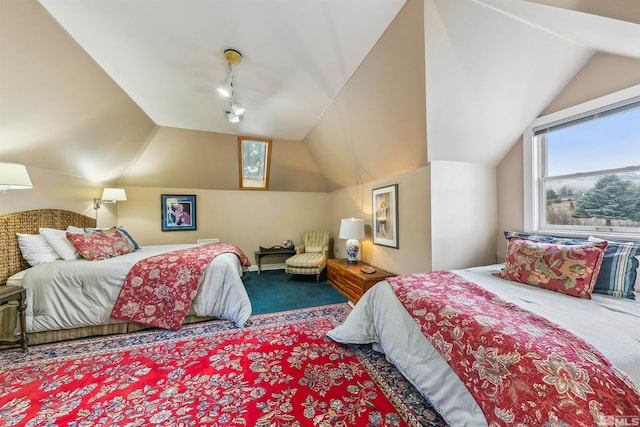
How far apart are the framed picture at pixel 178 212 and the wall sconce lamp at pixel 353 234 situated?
3.22 m

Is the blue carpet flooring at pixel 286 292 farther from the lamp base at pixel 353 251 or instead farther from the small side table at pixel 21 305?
the small side table at pixel 21 305

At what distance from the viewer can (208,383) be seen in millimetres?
1666

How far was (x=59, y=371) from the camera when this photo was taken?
1809 mm

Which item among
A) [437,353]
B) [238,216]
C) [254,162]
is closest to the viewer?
[437,353]

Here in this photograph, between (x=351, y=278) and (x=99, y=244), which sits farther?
(x=351, y=278)

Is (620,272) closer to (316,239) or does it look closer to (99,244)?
(316,239)

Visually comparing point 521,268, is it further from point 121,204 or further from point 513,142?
point 121,204

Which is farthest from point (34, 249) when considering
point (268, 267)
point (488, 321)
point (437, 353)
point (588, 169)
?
point (588, 169)

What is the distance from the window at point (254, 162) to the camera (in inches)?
179

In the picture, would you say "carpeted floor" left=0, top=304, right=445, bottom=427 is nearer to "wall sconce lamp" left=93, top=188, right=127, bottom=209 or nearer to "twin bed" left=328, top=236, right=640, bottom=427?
"twin bed" left=328, top=236, right=640, bottom=427

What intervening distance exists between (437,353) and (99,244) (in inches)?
142

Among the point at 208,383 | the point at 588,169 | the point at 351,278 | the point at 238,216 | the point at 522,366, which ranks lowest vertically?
the point at 208,383

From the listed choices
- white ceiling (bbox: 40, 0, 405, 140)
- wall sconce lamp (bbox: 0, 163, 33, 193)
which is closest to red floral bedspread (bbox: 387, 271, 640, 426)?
white ceiling (bbox: 40, 0, 405, 140)

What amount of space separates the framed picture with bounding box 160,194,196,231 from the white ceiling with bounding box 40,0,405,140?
6.79ft
